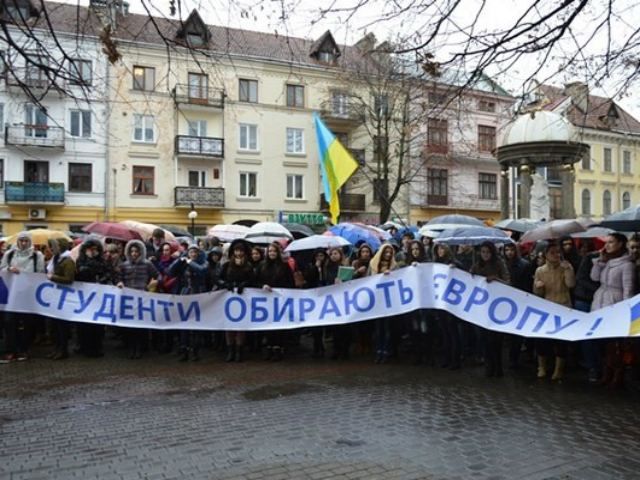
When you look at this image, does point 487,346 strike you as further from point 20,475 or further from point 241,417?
point 20,475

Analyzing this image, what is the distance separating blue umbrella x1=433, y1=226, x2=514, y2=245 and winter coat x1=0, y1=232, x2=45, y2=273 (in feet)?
21.3

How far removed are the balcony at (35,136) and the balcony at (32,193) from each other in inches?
91.6

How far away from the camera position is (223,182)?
A: 3941 cm

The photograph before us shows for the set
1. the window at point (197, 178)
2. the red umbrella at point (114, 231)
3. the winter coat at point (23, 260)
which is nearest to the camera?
the winter coat at point (23, 260)

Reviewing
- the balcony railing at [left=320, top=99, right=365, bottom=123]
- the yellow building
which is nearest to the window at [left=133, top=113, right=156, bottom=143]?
the balcony railing at [left=320, top=99, right=365, bottom=123]

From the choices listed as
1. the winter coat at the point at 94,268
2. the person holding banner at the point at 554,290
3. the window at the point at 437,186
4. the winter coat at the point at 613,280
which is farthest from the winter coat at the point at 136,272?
the window at the point at 437,186

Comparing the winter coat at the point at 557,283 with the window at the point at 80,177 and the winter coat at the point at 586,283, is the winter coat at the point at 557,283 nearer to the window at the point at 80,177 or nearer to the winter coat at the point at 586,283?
the winter coat at the point at 586,283

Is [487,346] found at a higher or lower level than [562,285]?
lower

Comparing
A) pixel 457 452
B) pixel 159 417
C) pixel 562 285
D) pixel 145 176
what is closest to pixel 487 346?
pixel 562 285

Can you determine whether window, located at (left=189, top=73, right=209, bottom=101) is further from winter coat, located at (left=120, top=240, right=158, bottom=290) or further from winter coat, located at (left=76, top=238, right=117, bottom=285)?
winter coat, located at (left=120, top=240, right=158, bottom=290)

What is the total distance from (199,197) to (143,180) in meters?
3.60

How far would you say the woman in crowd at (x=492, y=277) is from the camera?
Result: 8117 mm

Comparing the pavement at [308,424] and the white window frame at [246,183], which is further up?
the white window frame at [246,183]

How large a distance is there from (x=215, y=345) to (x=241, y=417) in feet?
14.0
